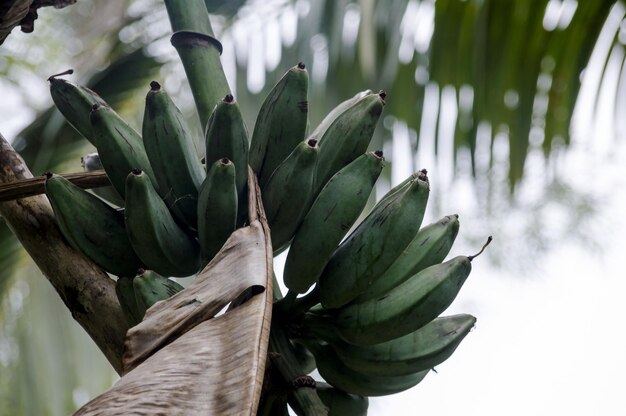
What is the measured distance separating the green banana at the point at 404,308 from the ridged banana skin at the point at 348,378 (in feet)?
0.21

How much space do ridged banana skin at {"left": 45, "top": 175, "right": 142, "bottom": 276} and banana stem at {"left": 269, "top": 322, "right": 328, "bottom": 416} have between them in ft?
0.65

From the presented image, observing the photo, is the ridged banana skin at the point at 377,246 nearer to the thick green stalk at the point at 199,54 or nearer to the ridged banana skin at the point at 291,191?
the ridged banana skin at the point at 291,191

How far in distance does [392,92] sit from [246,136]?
60.5 inches

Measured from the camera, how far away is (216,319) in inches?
25.5

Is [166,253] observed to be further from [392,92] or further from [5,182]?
[392,92]

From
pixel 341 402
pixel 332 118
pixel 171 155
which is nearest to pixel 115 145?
pixel 171 155

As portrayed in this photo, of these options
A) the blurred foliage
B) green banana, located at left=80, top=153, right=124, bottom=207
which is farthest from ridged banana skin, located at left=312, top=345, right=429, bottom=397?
the blurred foliage

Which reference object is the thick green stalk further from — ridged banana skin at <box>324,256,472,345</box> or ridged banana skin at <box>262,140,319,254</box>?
ridged banana skin at <box>324,256,472,345</box>

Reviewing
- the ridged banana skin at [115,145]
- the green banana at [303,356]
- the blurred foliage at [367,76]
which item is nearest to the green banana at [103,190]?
the ridged banana skin at [115,145]

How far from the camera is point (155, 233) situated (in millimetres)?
852

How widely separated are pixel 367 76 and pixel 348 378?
4.99ft

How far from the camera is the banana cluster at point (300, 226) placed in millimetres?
854

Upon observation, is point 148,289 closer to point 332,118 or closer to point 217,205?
point 217,205

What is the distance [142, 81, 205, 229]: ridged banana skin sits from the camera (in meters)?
0.88
